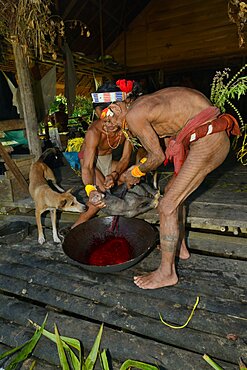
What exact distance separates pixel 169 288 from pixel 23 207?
120 inches

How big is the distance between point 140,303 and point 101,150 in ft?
7.73

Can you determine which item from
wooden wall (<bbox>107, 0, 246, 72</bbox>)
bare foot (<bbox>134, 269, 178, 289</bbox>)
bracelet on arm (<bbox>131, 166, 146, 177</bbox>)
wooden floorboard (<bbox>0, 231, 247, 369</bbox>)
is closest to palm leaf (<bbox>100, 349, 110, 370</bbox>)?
wooden floorboard (<bbox>0, 231, 247, 369</bbox>)

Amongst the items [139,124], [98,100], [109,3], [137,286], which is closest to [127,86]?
[98,100]

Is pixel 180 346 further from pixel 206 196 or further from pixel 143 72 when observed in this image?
pixel 143 72

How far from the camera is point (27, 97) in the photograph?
4547 millimetres

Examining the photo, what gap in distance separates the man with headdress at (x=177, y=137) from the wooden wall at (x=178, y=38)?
26.8 ft

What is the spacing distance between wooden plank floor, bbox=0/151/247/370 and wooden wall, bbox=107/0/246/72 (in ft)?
26.0

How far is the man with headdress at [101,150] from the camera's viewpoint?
276 cm

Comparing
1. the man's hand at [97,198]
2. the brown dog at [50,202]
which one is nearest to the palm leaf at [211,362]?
the man's hand at [97,198]

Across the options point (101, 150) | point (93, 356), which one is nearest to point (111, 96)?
point (101, 150)

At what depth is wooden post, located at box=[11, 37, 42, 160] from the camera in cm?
437

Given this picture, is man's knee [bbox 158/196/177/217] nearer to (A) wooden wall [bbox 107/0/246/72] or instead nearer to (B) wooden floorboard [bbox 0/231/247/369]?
(B) wooden floorboard [bbox 0/231/247/369]

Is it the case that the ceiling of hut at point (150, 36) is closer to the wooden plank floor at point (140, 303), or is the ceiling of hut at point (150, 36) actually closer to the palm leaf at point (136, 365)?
the wooden plank floor at point (140, 303)

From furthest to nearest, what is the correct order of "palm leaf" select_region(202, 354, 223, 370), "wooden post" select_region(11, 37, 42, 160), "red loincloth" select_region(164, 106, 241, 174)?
"wooden post" select_region(11, 37, 42, 160) → "red loincloth" select_region(164, 106, 241, 174) → "palm leaf" select_region(202, 354, 223, 370)
